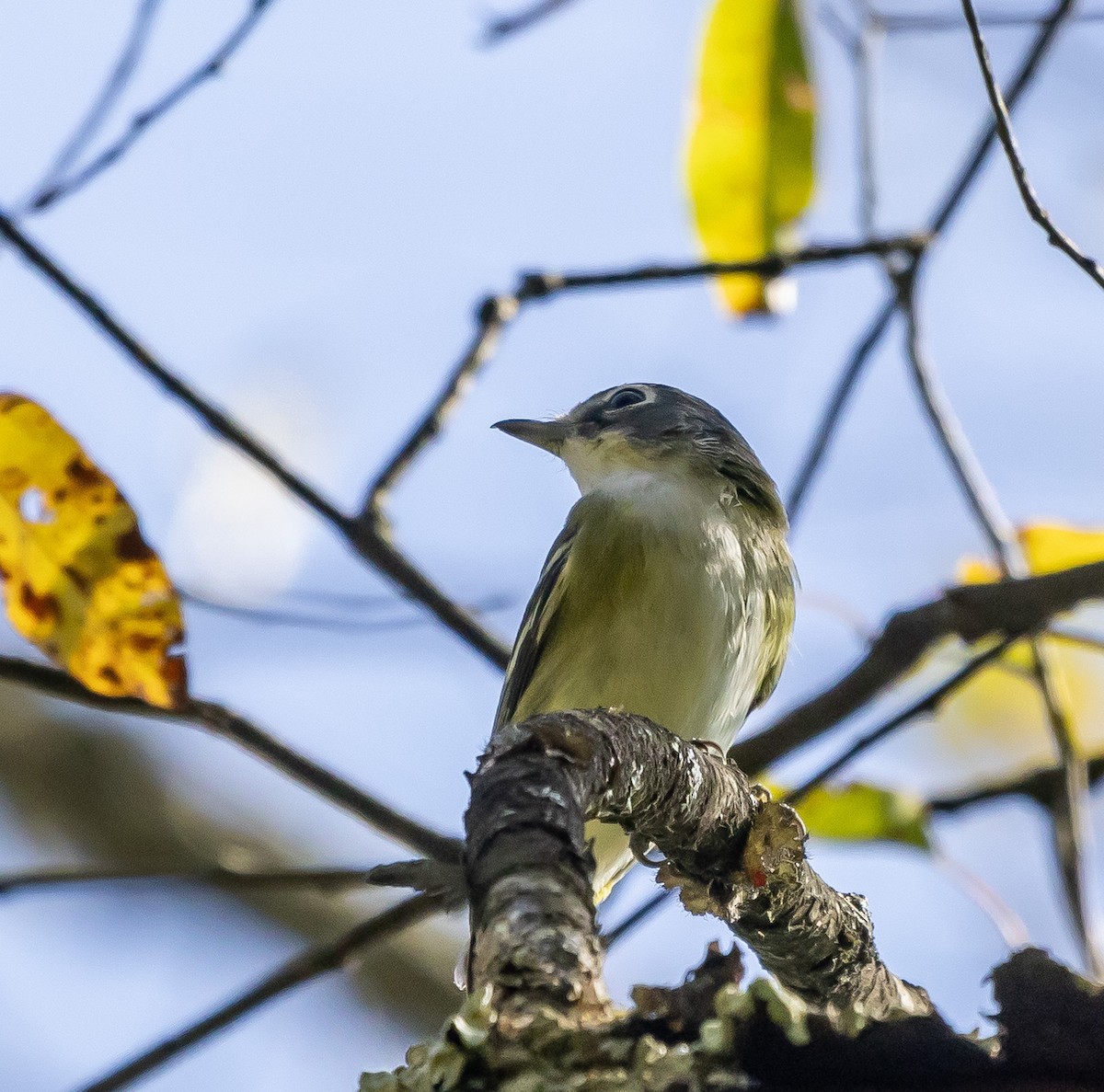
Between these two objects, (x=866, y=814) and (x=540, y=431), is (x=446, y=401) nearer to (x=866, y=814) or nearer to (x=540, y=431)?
(x=540, y=431)

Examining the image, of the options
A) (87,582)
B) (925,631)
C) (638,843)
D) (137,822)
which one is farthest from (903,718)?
(137,822)

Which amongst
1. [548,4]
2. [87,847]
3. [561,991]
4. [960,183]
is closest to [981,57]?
[960,183]

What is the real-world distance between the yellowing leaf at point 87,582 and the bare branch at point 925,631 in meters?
1.72

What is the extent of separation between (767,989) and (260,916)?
24.7 ft

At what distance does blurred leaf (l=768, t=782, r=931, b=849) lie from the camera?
465 centimetres

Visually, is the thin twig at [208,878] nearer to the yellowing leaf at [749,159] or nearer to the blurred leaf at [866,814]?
the blurred leaf at [866,814]

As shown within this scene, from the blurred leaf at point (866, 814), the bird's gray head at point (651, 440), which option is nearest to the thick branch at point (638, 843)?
the blurred leaf at point (866, 814)

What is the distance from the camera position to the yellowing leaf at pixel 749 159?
4.99 meters

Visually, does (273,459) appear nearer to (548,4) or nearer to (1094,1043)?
(548,4)

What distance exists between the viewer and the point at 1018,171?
133 inches

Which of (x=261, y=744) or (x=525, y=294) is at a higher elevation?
(x=525, y=294)

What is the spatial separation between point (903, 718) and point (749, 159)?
6.74ft

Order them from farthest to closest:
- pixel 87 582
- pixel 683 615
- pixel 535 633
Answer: pixel 535 633
pixel 683 615
pixel 87 582

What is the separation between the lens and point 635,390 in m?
5.57
